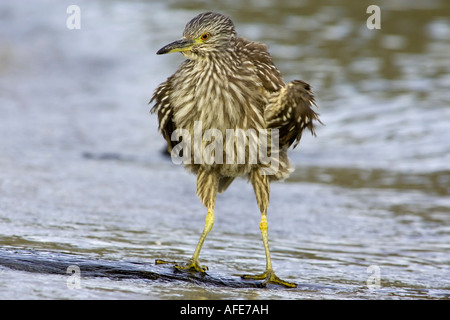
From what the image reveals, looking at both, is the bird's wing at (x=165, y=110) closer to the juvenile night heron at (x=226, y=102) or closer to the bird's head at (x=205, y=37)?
the juvenile night heron at (x=226, y=102)

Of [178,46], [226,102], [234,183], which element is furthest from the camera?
[234,183]

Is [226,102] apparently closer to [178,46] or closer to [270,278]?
[178,46]

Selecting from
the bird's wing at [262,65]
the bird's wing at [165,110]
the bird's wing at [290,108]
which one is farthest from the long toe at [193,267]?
the bird's wing at [262,65]

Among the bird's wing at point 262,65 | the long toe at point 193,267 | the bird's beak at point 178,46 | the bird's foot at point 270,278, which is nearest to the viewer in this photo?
the bird's beak at point 178,46

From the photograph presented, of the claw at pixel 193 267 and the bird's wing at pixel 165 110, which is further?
the bird's wing at pixel 165 110

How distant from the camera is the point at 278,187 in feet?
35.5

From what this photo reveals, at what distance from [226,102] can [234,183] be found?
4440 mm

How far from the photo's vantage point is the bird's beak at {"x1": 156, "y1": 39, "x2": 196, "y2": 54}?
6.34 metres

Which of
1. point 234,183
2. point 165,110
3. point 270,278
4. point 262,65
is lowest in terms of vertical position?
point 270,278

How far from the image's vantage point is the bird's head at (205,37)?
6488 millimetres

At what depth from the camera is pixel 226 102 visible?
21.8 ft

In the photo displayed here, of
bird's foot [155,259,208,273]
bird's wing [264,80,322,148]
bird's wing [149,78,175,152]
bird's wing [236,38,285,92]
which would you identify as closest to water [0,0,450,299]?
bird's foot [155,259,208,273]

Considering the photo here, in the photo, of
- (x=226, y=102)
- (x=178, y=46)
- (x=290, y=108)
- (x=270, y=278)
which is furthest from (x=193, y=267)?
(x=178, y=46)
